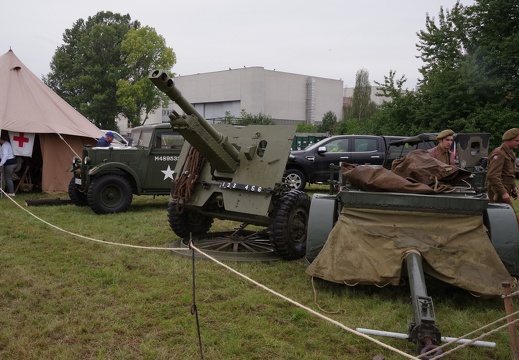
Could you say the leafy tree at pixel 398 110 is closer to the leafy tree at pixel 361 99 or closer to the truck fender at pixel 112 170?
the truck fender at pixel 112 170

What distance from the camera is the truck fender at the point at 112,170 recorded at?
976cm

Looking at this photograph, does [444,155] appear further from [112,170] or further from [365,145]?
[365,145]

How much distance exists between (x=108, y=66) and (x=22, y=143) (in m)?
27.2

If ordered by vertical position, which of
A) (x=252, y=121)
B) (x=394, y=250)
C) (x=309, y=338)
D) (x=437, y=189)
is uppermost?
(x=252, y=121)

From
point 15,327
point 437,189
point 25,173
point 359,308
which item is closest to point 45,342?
point 15,327

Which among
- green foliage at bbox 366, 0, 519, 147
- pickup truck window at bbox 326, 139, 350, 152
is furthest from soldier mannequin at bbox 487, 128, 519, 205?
Answer: green foliage at bbox 366, 0, 519, 147

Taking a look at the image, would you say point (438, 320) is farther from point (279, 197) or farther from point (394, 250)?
point (279, 197)

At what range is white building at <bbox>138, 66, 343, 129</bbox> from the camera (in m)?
46.9

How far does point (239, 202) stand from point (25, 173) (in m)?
8.69

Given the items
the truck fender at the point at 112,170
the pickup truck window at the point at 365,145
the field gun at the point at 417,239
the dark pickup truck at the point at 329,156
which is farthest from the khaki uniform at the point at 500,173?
the pickup truck window at the point at 365,145

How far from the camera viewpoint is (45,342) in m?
3.77

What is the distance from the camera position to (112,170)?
10.0 metres

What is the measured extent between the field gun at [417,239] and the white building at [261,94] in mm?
41130

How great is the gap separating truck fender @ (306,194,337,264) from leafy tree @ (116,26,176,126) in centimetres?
2948
